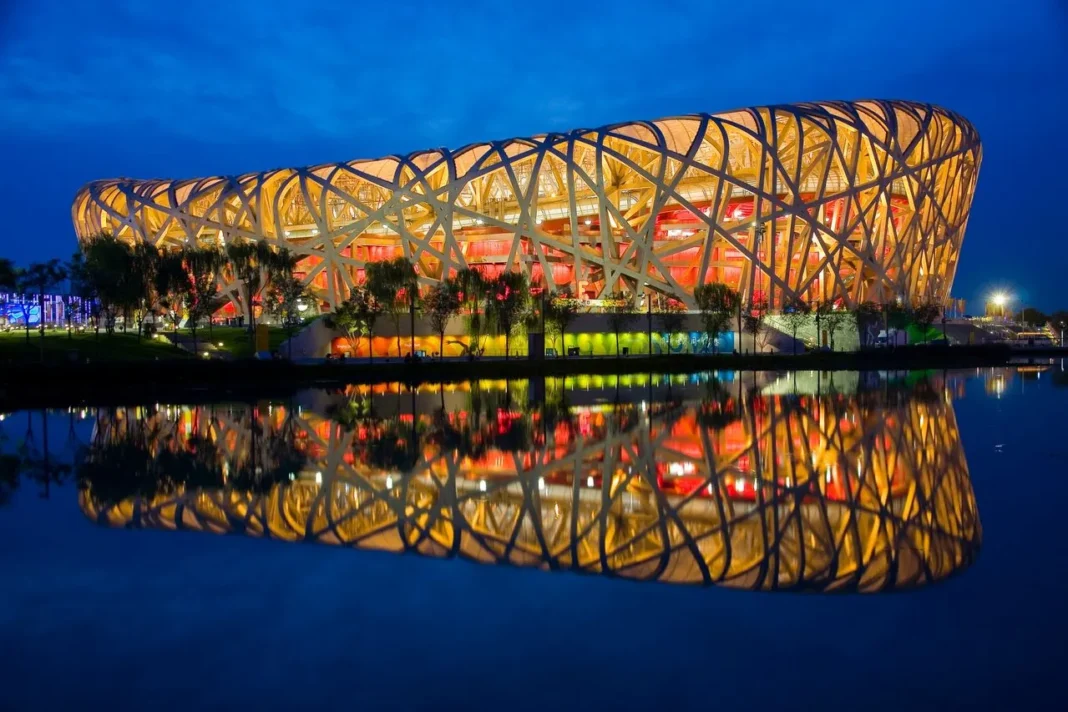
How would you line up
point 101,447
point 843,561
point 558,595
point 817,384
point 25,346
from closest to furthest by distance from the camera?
1. point 558,595
2. point 843,561
3. point 101,447
4. point 817,384
5. point 25,346

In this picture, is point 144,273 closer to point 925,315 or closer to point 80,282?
point 80,282

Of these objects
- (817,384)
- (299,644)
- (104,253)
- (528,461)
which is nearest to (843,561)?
(299,644)

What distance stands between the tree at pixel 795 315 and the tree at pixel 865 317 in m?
3.08

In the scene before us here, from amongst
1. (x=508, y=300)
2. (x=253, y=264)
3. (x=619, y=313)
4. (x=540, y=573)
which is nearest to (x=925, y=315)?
(x=619, y=313)

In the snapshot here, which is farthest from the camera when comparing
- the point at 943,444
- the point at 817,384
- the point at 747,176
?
the point at 747,176

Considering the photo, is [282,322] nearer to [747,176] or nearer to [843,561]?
[747,176]

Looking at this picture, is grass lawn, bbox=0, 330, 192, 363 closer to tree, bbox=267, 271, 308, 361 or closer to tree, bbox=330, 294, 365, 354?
tree, bbox=267, 271, 308, 361

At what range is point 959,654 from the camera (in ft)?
18.4

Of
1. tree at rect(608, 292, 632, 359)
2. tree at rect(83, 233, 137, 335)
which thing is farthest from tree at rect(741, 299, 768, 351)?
tree at rect(83, 233, 137, 335)

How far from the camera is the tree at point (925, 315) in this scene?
58.9 m

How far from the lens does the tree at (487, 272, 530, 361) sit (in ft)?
160

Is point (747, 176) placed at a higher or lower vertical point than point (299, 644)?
higher

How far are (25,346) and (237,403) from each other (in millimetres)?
19458

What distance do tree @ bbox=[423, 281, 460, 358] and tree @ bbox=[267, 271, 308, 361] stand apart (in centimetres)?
798
